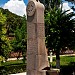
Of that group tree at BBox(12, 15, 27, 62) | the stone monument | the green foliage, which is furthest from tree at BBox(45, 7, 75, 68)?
the stone monument

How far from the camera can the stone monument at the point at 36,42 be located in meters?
16.5

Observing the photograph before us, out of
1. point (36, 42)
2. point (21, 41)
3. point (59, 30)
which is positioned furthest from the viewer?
point (21, 41)

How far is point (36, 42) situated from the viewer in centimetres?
1648

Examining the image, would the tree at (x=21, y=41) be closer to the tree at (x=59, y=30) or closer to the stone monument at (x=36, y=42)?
the tree at (x=59, y=30)

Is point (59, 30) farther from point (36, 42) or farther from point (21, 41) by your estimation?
point (36, 42)

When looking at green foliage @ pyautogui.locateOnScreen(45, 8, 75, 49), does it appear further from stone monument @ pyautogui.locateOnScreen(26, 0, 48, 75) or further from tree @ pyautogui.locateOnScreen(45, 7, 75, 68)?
stone monument @ pyautogui.locateOnScreen(26, 0, 48, 75)

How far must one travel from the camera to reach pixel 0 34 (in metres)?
27.6

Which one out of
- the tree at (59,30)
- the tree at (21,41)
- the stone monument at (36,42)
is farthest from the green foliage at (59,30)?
the stone monument at (36,42)

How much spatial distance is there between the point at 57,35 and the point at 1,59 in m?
5.22

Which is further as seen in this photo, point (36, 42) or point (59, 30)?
point (59, 30)

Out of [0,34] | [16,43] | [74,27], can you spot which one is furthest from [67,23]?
[16,43]

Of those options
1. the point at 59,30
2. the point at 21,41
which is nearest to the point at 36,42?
the point at 59,30

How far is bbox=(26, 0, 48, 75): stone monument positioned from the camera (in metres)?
A: 16.5

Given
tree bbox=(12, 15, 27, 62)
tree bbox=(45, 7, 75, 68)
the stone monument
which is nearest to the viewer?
the stone monument
